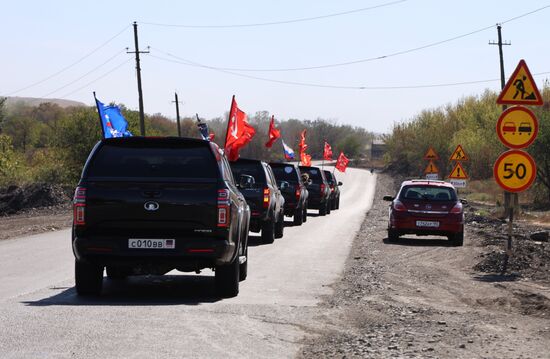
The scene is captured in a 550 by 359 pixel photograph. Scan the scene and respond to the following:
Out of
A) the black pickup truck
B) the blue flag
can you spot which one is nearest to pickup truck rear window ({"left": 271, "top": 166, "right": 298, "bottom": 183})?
the blue flag

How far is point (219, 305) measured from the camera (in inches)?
444

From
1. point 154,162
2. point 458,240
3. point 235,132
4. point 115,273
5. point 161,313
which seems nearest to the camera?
point 161,313

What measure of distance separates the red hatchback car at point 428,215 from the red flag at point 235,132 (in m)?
10.4

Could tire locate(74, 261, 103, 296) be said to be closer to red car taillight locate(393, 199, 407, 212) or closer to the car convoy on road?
the car convoy on road

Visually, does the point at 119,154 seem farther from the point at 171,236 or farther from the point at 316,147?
the point at 316,147

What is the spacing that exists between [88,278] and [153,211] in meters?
1.22

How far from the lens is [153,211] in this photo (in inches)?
450

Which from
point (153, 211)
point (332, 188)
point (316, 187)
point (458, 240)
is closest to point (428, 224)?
point (458, 240)

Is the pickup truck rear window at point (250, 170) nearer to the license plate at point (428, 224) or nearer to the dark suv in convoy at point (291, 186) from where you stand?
the license plate at point (428, 224)

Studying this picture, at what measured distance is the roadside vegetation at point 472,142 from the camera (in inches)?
2056

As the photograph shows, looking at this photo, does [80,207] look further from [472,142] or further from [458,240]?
[472,142]

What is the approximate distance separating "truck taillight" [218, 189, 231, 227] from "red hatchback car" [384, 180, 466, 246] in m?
13.1

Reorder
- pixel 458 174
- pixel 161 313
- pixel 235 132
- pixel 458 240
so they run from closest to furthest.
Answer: pixel 161 313 < pixel 458 240 < pixel 235 132 < pixel 458 174

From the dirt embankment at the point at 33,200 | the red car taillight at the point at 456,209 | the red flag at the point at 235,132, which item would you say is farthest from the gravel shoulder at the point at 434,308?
the dirt embankment at the point at 33,200
